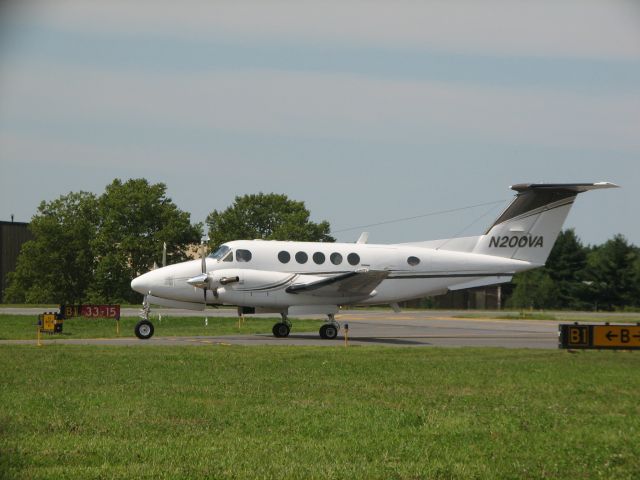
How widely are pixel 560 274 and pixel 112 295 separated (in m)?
49.4

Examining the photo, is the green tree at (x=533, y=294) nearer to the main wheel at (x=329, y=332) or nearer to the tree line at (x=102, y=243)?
the tree line at (x=102, y=243)

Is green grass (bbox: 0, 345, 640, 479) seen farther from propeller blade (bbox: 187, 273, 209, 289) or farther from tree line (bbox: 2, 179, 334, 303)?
tree line (bbox: 2, 179, 334, 303)

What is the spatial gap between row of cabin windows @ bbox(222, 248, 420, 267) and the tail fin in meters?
3.51

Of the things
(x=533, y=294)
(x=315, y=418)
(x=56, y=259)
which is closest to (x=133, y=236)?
(x=56, y=259)

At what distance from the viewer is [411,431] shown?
13023 millimetres

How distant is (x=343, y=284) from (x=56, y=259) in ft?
208

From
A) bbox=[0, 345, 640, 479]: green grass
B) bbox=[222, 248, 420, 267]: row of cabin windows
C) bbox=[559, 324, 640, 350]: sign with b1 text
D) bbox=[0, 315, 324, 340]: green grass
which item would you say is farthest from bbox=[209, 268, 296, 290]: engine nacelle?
bbox=[559, 324, 640, 350]: sign with b1 text

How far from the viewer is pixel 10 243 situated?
97.1 m

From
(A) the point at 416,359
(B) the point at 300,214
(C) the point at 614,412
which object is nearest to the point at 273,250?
(A) the point at 416,359

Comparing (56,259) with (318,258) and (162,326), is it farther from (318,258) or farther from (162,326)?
(318,258)

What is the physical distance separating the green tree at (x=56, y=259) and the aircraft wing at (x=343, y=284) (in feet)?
198

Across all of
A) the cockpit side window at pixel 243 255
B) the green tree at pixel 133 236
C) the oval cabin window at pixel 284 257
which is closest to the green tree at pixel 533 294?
the green tree at pixel 133 236

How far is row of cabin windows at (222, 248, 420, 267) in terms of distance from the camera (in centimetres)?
3328

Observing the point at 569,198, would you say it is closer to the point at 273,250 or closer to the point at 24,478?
the point at 273,250
